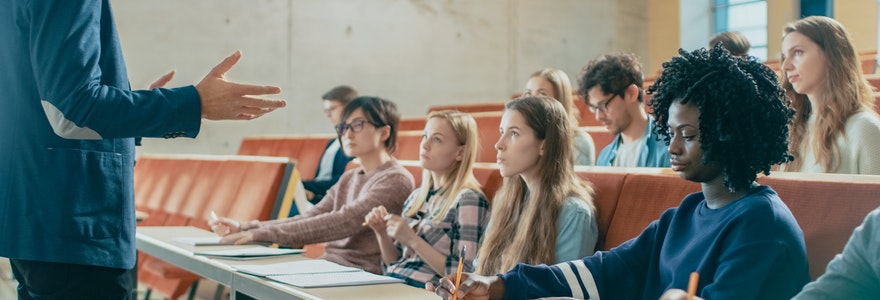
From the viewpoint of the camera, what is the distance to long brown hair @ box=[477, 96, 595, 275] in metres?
2.27

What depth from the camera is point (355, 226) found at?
3.28m

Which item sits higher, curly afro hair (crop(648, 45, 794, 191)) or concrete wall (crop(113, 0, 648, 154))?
concrete wall (crop(113, 0, 648, 154))

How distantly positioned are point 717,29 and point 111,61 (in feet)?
27.8

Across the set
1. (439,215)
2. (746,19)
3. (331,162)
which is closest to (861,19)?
(746,19)

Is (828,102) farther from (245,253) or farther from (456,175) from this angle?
(245,253)

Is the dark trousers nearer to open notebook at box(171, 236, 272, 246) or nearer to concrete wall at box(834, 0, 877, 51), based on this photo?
open notebook at box(171, 236, 272, 246)

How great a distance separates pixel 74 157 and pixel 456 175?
4.68 ft

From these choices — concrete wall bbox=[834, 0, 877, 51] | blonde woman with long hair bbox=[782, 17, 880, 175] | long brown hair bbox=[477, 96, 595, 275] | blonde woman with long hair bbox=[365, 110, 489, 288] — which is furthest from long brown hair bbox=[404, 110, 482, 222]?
concrete wall bbox=[834, 0, 877, 51]

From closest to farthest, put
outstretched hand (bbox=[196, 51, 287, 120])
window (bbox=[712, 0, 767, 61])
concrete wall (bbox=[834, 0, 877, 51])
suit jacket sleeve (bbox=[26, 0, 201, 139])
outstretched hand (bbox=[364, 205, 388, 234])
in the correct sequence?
1. suit jacket sleeve (bbox=[26, 0, 201, 139])
2. outstretched hand (bbox=[196, 51, 287, 120])
3. outstretched hand (bbox=[364, 205, 388, 234])
4. concrete wall (bbox=[834, 0, 877, 51])
5. window (bbox=[712, 0, 767, 61])

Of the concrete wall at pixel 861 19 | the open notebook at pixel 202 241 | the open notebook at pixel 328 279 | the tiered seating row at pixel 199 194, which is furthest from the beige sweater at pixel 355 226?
the concrete wall at pixel 861 19

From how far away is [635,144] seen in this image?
133 inches

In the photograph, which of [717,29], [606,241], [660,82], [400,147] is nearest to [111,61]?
[660,82]

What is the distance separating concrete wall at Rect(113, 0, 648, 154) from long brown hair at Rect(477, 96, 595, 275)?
5590 millimetres

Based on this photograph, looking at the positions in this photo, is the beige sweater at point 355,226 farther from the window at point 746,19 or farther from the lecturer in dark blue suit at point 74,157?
the window at point 746,19
